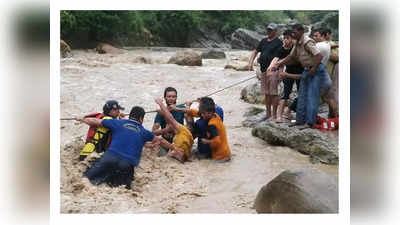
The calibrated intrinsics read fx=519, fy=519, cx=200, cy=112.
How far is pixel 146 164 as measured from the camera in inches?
241

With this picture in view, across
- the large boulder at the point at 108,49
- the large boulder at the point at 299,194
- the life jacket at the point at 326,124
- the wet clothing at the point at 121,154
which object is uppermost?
the large boulder at the point at 108,49

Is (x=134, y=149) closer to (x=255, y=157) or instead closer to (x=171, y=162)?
(x=171, y=162)

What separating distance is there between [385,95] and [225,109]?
6.15 ft

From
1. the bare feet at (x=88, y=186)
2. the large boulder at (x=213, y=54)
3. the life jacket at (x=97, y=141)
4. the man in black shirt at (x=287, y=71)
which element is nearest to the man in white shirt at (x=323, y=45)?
the man in black shirt at (x=287, y=71)

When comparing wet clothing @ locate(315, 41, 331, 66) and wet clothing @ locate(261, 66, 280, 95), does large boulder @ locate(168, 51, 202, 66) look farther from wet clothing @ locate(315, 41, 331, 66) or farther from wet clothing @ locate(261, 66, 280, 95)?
wet clothing @ locate(315, 41, 331, 66)

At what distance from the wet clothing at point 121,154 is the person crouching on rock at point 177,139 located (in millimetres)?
258

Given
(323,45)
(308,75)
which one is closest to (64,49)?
(308,75)

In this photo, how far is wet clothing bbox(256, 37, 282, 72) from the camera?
6.36 m

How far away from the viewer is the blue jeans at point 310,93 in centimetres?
627

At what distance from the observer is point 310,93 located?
20.7ft

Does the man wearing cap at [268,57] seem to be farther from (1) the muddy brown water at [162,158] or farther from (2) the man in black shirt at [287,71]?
(1) the muddy brown water at [162,158]

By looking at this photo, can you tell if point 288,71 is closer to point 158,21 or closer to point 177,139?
point 177,139

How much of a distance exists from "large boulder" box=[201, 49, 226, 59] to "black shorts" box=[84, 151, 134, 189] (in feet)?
5.50

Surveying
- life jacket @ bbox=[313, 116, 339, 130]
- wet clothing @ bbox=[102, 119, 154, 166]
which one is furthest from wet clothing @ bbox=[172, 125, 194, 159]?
life jacket @ bbox=[313, 116, 339, 130]
